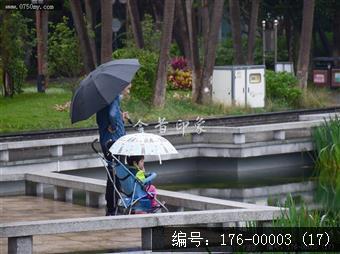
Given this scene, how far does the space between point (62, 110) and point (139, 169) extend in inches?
826

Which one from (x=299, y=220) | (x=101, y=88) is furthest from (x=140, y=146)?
(x=299, y=220)

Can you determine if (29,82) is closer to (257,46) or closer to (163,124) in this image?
(257,46)

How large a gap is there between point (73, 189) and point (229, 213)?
5535mm

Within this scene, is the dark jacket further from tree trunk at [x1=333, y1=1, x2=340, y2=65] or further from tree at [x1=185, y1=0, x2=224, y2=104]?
tree trunk at [x1=333, y1=1, x2=340, y2=65]

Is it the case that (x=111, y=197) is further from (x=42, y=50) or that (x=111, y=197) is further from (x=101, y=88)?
(x=42, y=50)

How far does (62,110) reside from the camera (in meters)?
36.9

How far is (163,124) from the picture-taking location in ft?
92.4

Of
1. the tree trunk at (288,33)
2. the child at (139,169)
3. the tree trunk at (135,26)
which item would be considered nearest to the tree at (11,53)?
the tree trunk at (135,26)

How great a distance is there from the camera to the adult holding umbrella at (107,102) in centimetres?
1620

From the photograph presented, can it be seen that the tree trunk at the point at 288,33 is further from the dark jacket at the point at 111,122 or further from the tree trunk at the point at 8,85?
the dark jacket at the point at 111,122

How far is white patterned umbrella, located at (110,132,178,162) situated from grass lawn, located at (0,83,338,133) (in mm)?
18284

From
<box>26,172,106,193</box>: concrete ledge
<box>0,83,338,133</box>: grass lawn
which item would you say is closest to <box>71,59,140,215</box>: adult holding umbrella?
<box>26,172,106,193</box>: concrete ledge

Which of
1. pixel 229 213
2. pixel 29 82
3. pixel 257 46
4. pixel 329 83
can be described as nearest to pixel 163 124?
pixel 229 213

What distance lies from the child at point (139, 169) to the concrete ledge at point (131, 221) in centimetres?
186
